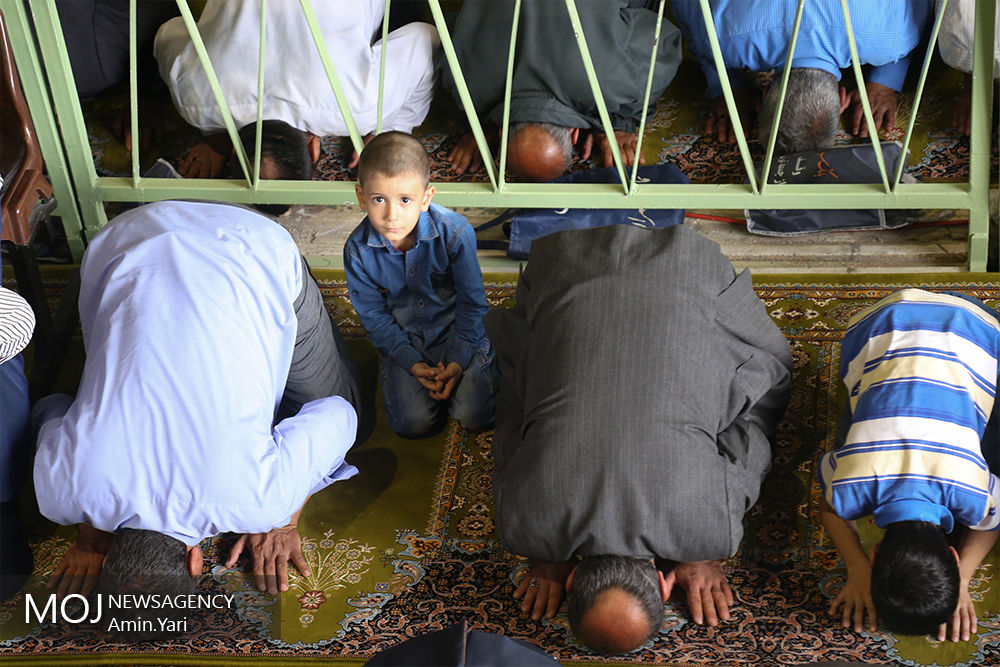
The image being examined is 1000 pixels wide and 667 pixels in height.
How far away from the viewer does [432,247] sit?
2.64m

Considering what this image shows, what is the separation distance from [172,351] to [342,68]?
1460mm

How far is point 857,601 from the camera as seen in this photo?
2283 mm

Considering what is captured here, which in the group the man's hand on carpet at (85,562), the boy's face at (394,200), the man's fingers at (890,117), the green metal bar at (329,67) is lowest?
the man's hand on carpet at (85,562)

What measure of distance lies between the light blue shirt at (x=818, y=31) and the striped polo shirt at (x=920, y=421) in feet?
3.64

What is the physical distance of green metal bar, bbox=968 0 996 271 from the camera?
284cm

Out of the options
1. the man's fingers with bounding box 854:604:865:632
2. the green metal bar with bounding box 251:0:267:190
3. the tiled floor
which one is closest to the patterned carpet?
the man's fingers with bounding box 854:604:865:632

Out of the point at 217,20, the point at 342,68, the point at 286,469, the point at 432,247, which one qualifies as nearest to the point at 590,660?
the point at 286,469

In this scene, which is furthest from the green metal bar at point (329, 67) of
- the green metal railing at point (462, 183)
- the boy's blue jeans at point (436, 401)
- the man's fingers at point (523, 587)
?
A: the man's fingers at point (523, 587)

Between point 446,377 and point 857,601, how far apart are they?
1.09 meters

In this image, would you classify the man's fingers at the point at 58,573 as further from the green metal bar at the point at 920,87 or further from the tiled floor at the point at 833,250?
the green metal bar at the point at 920,87

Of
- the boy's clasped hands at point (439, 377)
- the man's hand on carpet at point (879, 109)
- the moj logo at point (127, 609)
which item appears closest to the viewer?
the moj logo at point (127, 609)

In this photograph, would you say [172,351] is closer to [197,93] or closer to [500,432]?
[500,432]

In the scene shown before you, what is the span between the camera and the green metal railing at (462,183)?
2934 millimetres

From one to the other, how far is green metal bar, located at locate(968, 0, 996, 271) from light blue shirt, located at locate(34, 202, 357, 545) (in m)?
1.91
